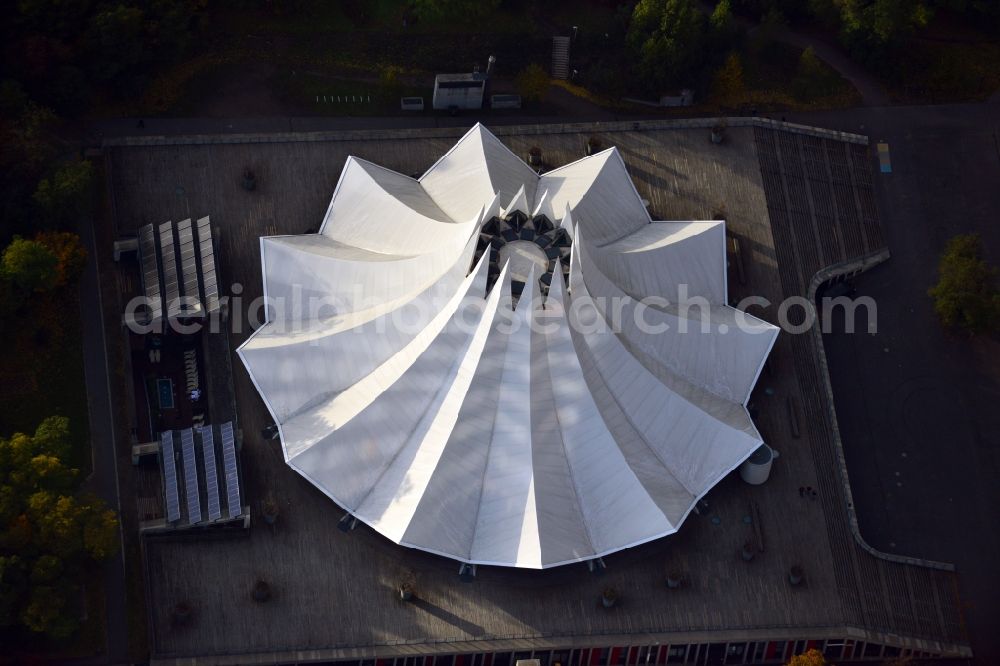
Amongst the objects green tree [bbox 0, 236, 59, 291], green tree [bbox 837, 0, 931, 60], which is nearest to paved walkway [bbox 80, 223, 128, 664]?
green tree [bbox 0, 236, 59, 291]

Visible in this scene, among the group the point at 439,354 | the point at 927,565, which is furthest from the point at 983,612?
the point at 439,354

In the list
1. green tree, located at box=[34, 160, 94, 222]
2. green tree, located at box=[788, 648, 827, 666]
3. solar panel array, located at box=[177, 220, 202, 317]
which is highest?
green tree, located at box=[34, 160, 94, 222]

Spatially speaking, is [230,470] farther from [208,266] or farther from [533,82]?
[533,82]

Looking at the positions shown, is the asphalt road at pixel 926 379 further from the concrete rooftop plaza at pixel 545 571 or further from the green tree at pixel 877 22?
the green tree at pixel 877 22

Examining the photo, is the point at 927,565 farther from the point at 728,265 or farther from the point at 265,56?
the point at 265,56

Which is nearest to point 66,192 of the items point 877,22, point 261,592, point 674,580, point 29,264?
point 29,264

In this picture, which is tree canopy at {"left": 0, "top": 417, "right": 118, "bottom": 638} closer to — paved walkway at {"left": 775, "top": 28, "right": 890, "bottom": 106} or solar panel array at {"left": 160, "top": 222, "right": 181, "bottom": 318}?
solar panel array at {"left": 160, "top": 222, "right": 181, "bottom": 318}
